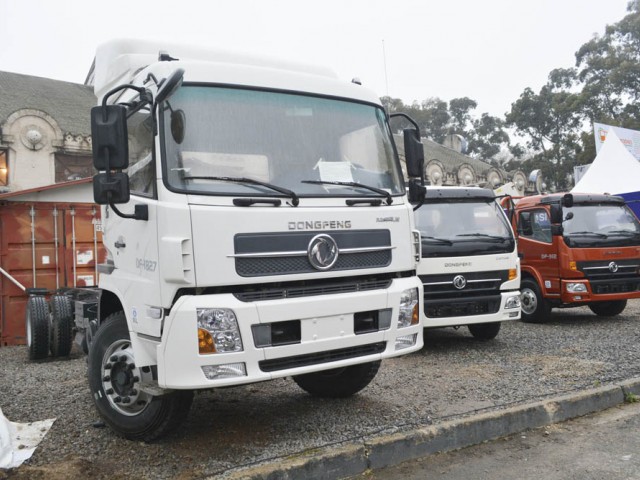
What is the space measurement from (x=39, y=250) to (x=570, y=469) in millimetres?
7956

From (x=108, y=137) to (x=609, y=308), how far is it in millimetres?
9970

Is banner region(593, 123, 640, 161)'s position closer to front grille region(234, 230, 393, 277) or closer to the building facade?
the building facade

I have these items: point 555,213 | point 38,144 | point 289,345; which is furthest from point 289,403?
point 38,144

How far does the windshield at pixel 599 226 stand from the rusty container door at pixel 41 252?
25.1 ft

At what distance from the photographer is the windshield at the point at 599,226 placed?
31.6 ft

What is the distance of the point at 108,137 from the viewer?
12.2 ft

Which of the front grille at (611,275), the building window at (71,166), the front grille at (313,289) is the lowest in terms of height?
the front grille at (611,275)

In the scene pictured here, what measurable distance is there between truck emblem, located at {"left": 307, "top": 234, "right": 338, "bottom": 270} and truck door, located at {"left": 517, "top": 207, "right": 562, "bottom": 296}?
6.40 metres

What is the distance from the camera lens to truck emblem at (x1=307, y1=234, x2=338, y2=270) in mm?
3979

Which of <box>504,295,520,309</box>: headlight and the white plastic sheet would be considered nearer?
the white plastic sheet

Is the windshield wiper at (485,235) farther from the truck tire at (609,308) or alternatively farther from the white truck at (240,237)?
the truck tire at (609,308)

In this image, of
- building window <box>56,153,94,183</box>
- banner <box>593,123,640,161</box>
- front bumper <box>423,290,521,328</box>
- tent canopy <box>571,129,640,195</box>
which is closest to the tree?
banner <box>593,123,640,161</box>

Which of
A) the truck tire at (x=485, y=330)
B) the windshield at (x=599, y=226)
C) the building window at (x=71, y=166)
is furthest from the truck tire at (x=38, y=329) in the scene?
the building window at (x=71, y=166)

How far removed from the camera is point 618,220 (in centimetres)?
1006
